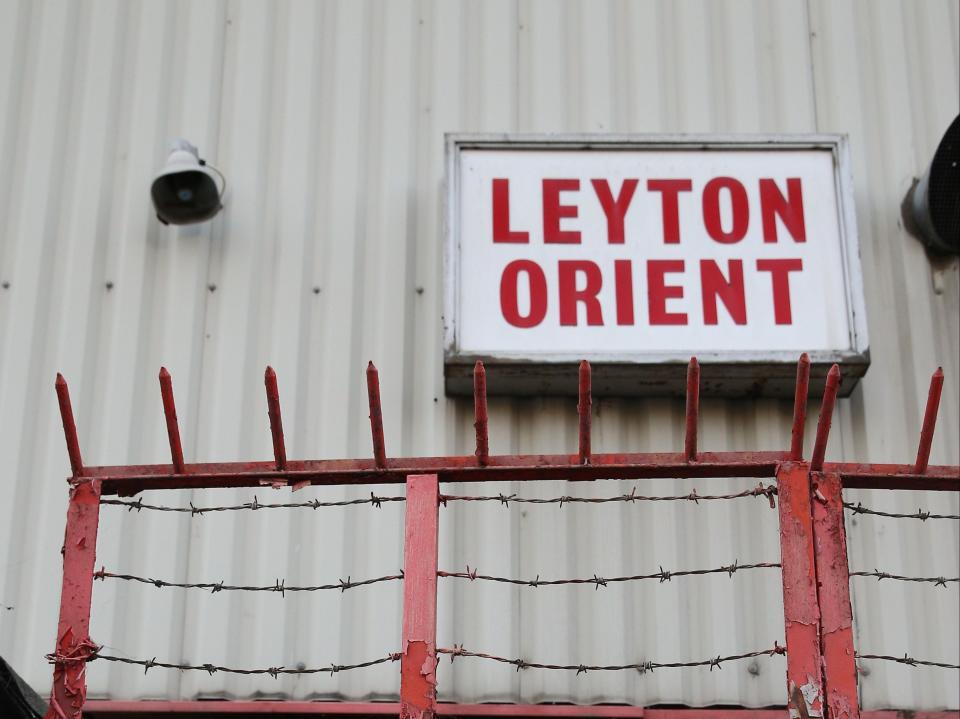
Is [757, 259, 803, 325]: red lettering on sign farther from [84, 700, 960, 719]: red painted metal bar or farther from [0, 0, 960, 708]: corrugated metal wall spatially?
[84, 700, 960, 719]: red painted metal bar

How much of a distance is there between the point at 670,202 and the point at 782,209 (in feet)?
1.96

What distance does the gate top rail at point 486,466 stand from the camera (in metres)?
4.52

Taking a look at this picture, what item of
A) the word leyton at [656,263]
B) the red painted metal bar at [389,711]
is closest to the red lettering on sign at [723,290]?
the word leyton at [656,263]

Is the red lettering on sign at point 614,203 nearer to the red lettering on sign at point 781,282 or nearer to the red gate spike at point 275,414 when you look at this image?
the red lettering on sign at point 781,282

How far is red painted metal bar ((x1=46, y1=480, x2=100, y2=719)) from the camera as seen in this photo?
14.9ft

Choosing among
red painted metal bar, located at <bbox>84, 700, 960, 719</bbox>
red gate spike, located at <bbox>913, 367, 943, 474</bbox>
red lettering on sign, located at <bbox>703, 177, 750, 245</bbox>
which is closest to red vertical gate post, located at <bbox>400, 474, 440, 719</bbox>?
red gate spike, located at <bbox>913, 367, 943, 474</bbox>

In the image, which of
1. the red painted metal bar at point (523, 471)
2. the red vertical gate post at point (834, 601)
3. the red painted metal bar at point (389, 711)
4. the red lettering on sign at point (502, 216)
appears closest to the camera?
the red vertical gate post at point (834, 601)

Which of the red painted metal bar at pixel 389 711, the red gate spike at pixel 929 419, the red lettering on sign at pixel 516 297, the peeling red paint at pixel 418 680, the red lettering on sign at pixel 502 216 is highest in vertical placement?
the red lettering on sign at pixel 502 216

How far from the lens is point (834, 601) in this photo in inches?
174

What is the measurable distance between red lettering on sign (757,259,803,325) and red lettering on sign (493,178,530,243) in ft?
4.18

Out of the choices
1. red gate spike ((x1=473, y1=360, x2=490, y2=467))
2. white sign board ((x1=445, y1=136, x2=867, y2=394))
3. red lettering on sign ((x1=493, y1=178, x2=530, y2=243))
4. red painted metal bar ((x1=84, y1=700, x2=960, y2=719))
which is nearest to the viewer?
red gate spike ((x1=473, y1=360, x2=490, y2=467))

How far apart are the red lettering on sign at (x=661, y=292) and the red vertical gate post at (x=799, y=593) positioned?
7.96 feet

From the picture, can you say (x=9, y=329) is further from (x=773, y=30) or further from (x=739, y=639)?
(x=773, y=30)

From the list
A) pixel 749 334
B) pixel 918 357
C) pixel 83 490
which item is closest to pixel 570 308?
pixel 749 334
